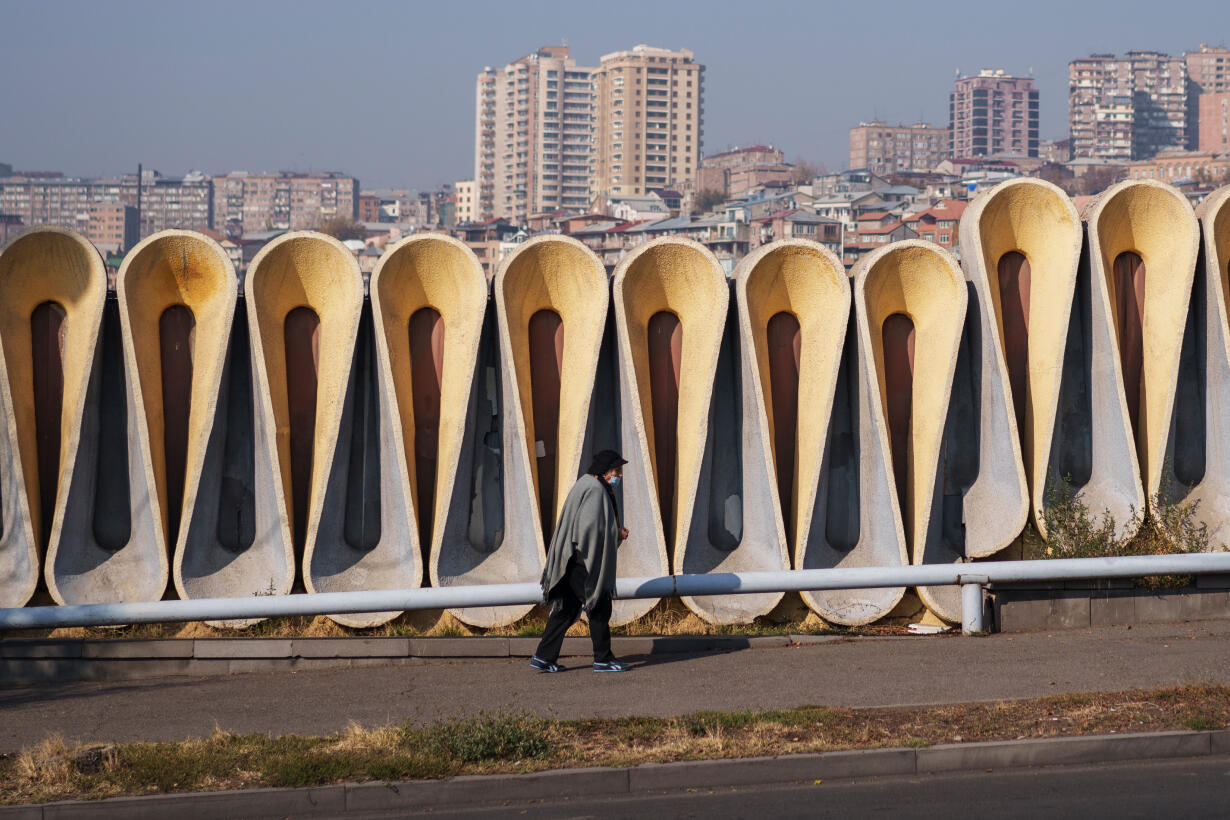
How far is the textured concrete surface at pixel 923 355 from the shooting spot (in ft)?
45.4

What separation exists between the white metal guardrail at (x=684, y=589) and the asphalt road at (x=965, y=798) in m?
3.49

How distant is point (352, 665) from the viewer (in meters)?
11.5

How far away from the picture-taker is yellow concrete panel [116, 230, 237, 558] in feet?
44.2

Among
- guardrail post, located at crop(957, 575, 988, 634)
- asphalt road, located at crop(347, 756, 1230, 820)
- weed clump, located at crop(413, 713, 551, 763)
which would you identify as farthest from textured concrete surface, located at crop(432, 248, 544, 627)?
asphalt road, located at crop(347, 756, 1230, 820)

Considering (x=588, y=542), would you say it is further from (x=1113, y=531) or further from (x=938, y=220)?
(x=938, y=220)

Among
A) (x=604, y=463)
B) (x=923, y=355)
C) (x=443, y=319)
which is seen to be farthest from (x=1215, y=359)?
(x=443, y=319)

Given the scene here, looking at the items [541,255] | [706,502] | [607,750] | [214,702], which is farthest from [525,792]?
[541,255]

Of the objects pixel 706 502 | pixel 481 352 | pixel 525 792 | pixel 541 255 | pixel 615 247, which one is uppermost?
pixel 615 247

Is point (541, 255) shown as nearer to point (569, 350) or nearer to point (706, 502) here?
point (569, 350)

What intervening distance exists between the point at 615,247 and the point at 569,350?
126 meters

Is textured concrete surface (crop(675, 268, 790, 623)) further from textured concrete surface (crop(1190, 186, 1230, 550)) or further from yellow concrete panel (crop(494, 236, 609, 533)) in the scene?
textured concrete surface (crop(1190, 186, 1230, 550))

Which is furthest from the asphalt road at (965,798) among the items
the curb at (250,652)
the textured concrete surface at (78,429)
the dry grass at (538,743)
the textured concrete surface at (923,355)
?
the textured concrete surface at (78,429)

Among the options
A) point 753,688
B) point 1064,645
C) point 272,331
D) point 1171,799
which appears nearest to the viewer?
point 1171,799

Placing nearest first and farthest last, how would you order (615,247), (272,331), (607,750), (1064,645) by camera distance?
(607,750)
(1064,645)
(272,331)
(615,247)
